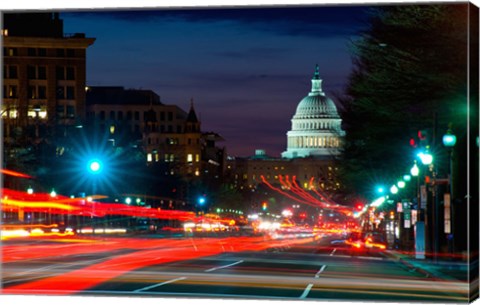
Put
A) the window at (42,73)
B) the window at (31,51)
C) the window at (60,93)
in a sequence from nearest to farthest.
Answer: the window at (31,51) < the window at (42,73) < the window at (60,93)

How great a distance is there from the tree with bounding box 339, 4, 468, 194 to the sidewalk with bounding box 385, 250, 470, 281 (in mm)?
4260

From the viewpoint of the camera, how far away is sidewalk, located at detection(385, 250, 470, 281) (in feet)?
108

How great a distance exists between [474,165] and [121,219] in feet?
256

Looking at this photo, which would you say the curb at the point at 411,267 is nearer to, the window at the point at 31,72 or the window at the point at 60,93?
the window at the point at 31,72

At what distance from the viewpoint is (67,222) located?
3627 inches

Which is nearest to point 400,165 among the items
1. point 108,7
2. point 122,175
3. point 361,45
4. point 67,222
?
point 361,45

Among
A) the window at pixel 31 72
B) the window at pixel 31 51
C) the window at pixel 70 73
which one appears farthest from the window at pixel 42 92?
the window at pixel 31 51

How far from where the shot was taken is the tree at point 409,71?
29.5 metres

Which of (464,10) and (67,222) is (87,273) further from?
(67,222)

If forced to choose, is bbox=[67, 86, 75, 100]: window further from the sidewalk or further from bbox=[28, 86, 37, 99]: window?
the sidewalk

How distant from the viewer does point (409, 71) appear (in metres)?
33.0

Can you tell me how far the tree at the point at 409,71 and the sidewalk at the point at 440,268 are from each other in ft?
14.0

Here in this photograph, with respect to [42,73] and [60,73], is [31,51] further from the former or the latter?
[60,73]

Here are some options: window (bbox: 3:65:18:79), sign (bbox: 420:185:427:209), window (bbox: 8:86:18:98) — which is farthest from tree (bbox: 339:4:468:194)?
window (bbox: 3:65:18:79)
